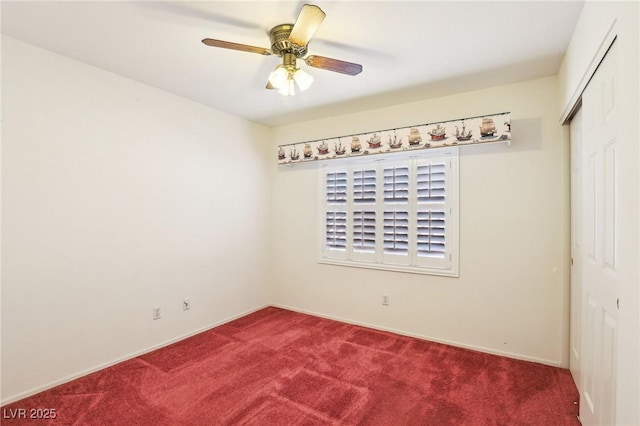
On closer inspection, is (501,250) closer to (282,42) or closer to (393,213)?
(393,213)

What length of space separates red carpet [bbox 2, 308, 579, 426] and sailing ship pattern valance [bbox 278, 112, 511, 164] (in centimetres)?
202

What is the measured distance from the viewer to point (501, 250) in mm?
2895

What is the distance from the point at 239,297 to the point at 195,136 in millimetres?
2047

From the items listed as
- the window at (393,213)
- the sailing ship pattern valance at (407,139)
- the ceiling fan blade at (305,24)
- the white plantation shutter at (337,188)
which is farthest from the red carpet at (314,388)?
the ceiling fan blade at (305,24)

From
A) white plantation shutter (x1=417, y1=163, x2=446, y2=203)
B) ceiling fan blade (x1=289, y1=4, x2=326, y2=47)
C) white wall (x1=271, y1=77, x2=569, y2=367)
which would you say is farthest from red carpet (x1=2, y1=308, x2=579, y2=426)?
ceiling fan blade (x1=289, y1=4, x2=326, y2=47)

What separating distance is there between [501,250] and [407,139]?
141cm

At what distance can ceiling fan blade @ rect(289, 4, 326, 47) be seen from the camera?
1607mm

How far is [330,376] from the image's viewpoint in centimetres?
251

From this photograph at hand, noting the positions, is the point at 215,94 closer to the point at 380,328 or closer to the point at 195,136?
the point at 195,136

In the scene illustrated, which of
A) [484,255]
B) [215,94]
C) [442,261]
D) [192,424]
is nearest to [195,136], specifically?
[215,94]

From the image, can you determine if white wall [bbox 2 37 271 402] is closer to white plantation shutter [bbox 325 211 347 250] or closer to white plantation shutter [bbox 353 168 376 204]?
white plantation shutter [bbox 325 211 347 250]

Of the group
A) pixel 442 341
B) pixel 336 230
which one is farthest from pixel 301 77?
pixel 442 341

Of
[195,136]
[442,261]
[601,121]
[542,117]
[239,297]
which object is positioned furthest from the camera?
[239,297]

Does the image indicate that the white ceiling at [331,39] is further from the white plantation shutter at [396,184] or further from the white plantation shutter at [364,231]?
the white plantation shutter at [364,231]
